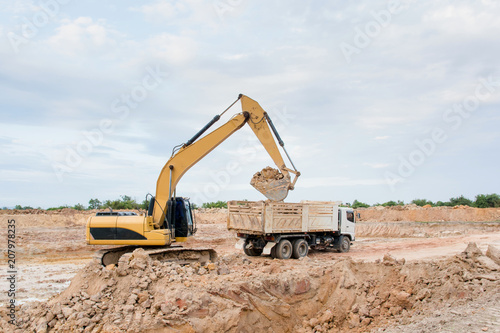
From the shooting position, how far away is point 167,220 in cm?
1099

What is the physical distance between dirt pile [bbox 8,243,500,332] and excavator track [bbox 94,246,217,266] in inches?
22.8

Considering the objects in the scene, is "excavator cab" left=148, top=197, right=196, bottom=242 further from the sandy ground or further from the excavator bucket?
the excavator bucket

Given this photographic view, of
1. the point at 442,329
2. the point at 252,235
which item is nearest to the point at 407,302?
the point at 442,329

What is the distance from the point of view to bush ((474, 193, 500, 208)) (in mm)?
47719

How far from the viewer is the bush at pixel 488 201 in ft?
157

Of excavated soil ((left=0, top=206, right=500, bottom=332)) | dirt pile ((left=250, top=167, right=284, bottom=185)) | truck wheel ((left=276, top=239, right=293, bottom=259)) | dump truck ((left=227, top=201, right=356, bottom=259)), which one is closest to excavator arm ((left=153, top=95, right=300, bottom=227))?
dirt pile ((left=250, top=167, right=284, bottom=185))

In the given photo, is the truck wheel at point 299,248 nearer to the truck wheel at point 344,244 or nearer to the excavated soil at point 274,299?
the truck wheel at point 344,244

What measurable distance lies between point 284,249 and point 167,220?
593cm

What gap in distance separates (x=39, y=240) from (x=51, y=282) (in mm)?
12836

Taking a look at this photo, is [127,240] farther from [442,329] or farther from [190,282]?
[442,329]

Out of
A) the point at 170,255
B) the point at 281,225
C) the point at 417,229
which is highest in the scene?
the point at 281,225

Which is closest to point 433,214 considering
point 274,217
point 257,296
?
point 274,217

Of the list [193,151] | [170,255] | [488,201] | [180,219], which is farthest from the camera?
[488,201]

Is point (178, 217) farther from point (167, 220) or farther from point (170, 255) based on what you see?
point (170, 255)
